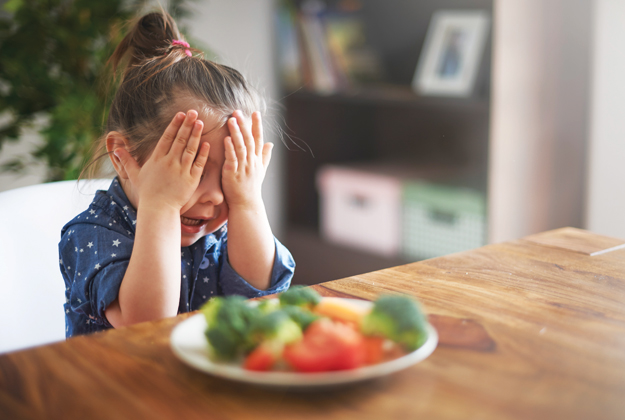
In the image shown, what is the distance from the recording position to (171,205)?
2.57 feet

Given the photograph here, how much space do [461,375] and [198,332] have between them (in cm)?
22

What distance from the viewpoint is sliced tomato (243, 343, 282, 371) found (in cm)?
42

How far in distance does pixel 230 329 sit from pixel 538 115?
62.9 inches

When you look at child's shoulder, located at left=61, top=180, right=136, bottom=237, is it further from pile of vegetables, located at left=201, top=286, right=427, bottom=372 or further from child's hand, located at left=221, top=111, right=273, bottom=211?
pile of vegetables, located at left=201, top=286, right=427, bottom=372

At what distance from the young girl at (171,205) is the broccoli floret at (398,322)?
38 centimetres

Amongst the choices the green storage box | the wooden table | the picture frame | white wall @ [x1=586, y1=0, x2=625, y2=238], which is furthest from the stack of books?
the wooden table

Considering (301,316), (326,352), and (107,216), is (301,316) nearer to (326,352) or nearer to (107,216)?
(326,352)

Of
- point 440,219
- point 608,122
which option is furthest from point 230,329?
point 440,219

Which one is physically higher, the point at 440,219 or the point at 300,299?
the point at 300,299

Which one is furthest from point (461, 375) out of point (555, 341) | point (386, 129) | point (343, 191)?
point (386, 129)

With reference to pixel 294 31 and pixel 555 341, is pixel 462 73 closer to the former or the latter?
pixel 294 31

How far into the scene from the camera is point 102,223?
0.84 metres

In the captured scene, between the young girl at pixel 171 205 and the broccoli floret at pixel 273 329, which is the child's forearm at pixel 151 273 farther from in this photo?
the broccoli floret at pixel 273 329

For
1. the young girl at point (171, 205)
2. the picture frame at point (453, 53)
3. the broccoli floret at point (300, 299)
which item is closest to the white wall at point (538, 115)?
the picture frame at point (453, 53)
